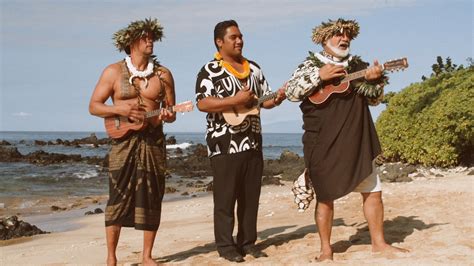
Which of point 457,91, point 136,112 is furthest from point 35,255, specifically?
point 457,91

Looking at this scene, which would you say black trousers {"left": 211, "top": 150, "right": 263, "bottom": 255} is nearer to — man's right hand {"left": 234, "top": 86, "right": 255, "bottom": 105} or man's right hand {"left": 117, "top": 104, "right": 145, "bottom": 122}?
man's right hand {"left": 234, "top": 86, "right": 255, "bottom": 105}

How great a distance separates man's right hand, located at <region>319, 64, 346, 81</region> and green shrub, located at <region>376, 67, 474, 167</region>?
275 inches

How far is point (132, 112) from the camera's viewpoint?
5.63 meters

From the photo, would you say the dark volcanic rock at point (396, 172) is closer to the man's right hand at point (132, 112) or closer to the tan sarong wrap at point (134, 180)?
the tan sarong wrap at point (134, 180)

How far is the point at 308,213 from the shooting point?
8727mm

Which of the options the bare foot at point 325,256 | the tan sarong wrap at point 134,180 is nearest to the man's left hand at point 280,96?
the tan sarong wrap at point 134,180

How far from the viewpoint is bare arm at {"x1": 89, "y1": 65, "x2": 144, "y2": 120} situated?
18.5ft

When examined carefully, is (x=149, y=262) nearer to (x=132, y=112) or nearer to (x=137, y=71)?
(x=132, y=112)

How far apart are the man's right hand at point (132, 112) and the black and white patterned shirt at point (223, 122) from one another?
57 cm

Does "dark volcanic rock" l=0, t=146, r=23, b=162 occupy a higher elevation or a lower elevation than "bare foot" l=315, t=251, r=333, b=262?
lower

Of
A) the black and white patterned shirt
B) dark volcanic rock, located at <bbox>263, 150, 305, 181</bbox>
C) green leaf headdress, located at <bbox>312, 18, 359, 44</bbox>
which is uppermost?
green leaf headdress, located at <bbox>312, 18, 359, 44</bbox>

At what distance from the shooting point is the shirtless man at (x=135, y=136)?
5.72m

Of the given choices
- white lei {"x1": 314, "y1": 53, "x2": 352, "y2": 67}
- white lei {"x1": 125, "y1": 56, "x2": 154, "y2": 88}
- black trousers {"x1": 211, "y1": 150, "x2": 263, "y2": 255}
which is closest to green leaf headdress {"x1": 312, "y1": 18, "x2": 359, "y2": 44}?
white lei {"x1": 314, "y1": 53, "x2": 352, "y2": 67}

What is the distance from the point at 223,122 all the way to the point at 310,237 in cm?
170
